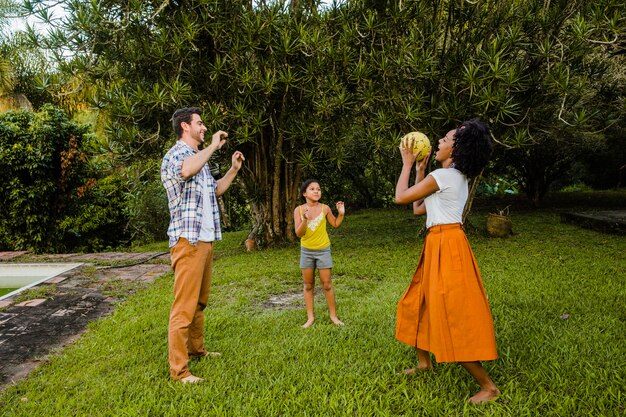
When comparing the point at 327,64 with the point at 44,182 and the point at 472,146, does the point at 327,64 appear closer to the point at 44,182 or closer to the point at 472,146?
the point at 472,146

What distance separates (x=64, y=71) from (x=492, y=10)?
7328 millimetres

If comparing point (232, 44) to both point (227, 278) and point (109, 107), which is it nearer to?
point (109, 107)

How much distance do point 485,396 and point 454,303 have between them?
0.64 meters

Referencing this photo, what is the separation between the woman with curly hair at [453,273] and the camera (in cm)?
272

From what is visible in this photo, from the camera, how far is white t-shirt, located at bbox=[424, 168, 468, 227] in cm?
286

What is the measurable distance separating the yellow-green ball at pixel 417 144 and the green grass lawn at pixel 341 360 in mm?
1550

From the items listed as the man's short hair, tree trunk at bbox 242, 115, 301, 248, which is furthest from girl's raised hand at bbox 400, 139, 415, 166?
tree trunk at bbox 242, 115, 301, 248

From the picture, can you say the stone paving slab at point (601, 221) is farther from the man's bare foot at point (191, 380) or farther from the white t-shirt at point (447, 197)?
the man's bare foot at point (191, 380)

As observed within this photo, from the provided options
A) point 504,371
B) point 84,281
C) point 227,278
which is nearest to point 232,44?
point 227,278

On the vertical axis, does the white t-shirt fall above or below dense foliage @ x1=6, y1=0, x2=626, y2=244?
below

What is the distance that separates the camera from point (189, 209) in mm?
3236

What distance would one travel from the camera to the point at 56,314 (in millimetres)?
5027

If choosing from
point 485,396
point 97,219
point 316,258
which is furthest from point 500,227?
point 97,219

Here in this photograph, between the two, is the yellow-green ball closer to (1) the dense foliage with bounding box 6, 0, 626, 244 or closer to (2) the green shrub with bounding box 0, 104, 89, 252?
(1) the dense foliage with bounding box 6, 0, 626, 244
